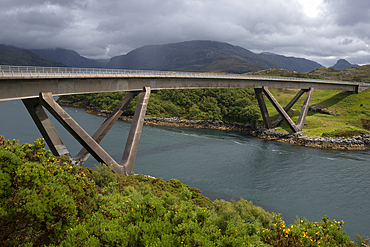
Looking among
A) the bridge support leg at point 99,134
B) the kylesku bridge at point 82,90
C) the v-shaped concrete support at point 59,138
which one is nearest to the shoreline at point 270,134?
the kylesku bridge at point 82,90

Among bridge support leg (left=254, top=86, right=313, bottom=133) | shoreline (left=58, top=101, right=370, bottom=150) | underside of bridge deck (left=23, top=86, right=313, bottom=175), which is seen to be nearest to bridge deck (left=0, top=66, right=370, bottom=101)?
underside of bridge deck (left=23, top=86, right=313, bottom=175)

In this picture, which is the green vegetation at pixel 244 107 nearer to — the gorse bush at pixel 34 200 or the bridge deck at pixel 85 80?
the bridge deck at pixel 85 80

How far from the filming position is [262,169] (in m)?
37.0

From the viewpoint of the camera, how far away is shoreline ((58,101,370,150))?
5066cm

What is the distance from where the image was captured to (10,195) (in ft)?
29.9

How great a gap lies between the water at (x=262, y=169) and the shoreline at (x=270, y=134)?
333cm

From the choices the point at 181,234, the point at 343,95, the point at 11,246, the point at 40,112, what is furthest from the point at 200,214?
the point at 343,95

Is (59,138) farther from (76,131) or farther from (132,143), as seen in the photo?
(132,143)

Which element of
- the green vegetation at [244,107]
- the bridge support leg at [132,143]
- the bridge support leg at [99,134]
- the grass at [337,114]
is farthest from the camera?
the green vegetation at [244,107]

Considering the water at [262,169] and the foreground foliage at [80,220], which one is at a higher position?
the foreground foliage at [80,220]

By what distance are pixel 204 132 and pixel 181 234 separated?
178 ft

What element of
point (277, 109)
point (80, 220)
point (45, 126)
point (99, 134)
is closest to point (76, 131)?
point (45, 126)

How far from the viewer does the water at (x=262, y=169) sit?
26.4 metres

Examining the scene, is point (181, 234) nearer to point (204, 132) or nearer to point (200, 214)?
point (200, 214)
